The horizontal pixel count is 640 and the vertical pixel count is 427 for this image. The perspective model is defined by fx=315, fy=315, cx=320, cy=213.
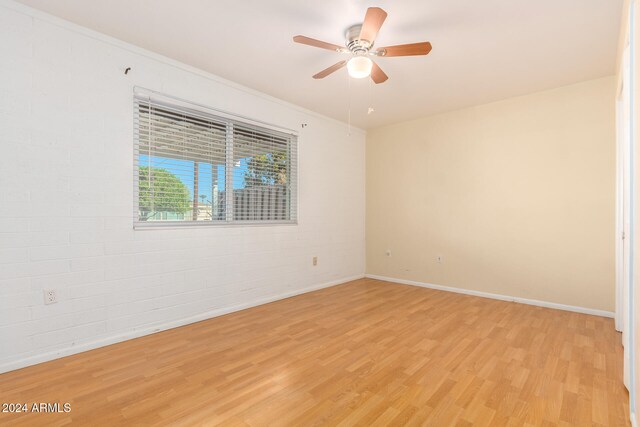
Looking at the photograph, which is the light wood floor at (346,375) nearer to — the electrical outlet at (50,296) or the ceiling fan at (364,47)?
the electrical outlet at (50,296)

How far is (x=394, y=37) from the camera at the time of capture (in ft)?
8.89

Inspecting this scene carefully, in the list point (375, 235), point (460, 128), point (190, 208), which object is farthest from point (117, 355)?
point (460, 128)

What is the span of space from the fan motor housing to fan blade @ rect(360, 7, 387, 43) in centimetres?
14

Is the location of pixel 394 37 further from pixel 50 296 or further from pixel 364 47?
pixel 50 296

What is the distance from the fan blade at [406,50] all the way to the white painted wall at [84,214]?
1973 mm

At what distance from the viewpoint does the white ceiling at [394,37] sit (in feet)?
7.69

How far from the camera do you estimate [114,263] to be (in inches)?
109

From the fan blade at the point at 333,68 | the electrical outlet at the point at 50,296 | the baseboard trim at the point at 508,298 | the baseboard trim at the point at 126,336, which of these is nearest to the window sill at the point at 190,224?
the electrical outlet at the point at 50,296

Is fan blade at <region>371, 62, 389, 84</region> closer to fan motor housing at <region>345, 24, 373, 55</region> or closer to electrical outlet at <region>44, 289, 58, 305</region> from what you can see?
fan motor housing at <region>345, 24, 373, 55</region>

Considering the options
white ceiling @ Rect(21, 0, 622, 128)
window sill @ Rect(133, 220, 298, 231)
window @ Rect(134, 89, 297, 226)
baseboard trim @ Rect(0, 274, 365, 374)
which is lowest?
baseboard trim @ Rect(0, 274, 365, 374)

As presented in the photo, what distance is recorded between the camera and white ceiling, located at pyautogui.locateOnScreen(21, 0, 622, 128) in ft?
7.69

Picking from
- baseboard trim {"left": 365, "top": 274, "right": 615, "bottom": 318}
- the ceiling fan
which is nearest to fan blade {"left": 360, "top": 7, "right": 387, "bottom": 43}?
the ceiling fan

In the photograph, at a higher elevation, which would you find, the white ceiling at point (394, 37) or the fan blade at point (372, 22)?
the white ceiling at point (394, 37)

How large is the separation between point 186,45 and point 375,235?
3977mm
